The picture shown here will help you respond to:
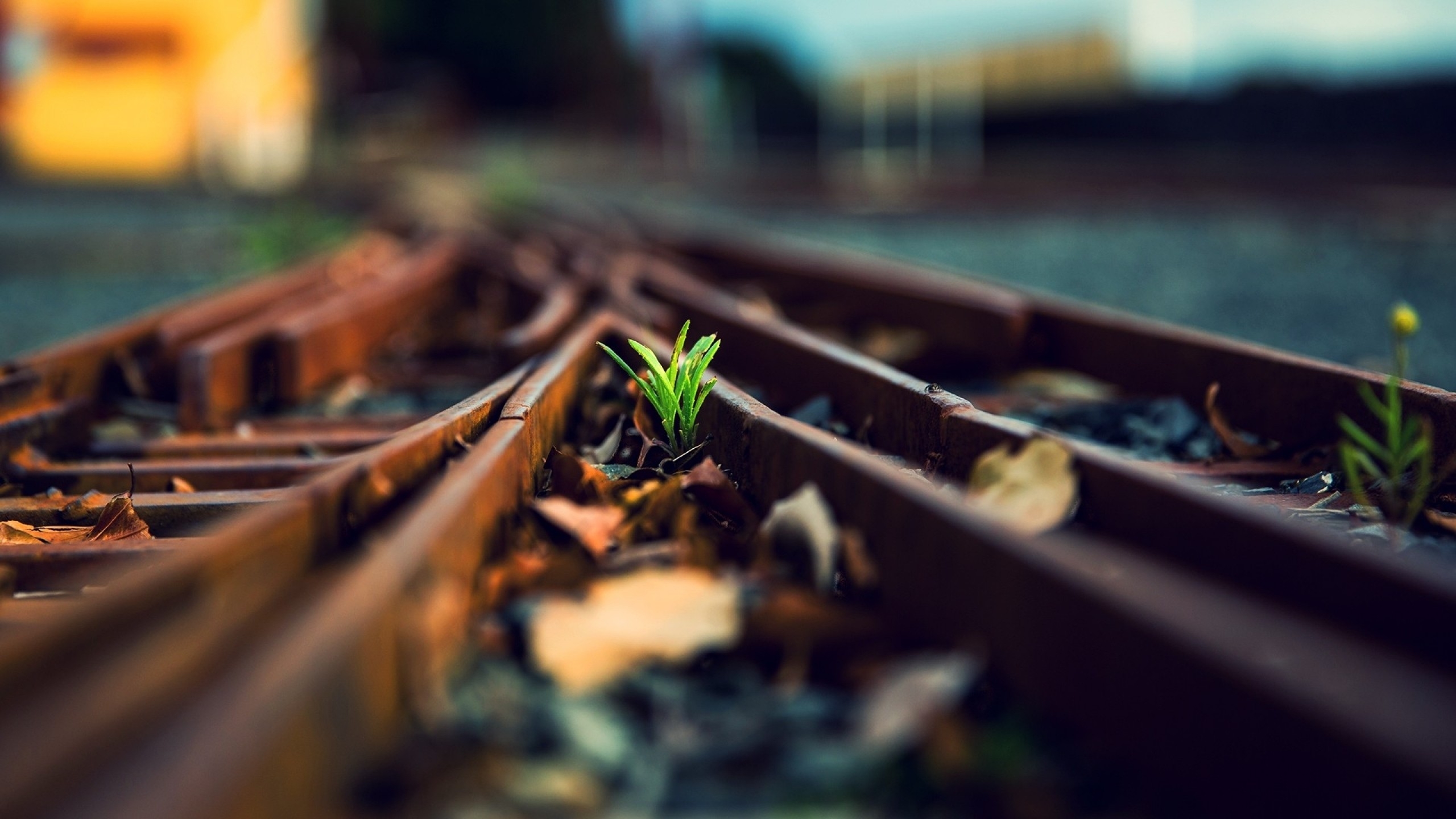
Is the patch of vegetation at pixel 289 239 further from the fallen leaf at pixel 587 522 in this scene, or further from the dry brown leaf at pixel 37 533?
the fallen leaf at pixel 587 522

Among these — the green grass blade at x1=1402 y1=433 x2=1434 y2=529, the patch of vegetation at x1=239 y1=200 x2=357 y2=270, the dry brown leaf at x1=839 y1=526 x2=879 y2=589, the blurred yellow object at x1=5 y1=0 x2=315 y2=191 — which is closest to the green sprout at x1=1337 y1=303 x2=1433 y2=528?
the green grass blade at x1=1402 y1=433 x2=1434 y2=529

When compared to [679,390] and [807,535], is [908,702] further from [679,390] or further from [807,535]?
[679,390]

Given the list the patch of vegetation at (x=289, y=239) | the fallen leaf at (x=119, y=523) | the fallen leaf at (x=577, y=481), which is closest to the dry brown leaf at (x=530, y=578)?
the fallen leaf at (x=577, y=481)

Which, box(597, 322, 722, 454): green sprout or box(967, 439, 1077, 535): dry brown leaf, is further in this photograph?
box(597, 322, 722, 454): green sprout

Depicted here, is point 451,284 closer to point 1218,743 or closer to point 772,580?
point 772,580

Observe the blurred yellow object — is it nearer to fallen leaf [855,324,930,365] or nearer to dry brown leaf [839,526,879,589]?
fallen leaf [855,324,930,365]

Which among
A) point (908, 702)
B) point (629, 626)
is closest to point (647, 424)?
point (629, 626)
